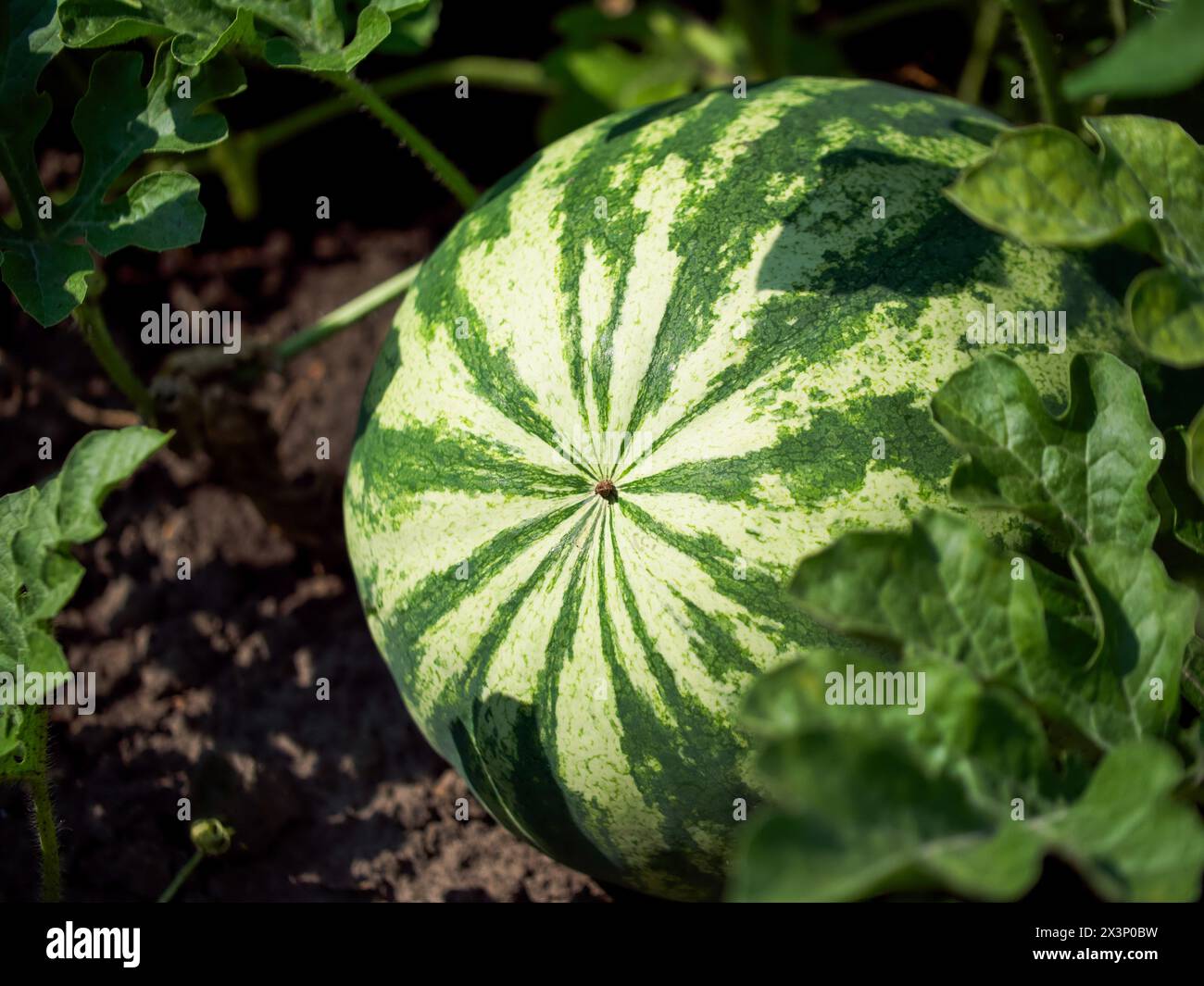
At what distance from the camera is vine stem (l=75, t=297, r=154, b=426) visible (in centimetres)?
227

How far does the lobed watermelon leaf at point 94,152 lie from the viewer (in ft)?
6.45

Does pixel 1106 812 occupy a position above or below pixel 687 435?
below

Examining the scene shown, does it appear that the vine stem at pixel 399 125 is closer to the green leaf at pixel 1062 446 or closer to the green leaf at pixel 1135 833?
the green leaf at pixel 1062 446

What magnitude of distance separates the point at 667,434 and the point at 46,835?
121 centimetres

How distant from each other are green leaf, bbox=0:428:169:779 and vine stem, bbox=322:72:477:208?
78 cm

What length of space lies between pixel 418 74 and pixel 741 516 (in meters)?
1.98

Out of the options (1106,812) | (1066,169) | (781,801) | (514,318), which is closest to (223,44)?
(514,318)

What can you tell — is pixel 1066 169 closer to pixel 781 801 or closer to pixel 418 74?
pixel 781 801

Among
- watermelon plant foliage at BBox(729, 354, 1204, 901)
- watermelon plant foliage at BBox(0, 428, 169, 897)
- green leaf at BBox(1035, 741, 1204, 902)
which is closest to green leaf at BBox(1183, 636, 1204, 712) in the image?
watermelon plant foliage at BBox(729, 354, 1204, 901)

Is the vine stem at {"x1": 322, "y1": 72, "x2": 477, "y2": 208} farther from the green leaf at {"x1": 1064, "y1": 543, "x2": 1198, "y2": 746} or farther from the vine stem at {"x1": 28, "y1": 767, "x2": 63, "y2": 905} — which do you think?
the green leaf at {"x1": 1064, "y1": 543, "x2": 1198, "y2": 746}

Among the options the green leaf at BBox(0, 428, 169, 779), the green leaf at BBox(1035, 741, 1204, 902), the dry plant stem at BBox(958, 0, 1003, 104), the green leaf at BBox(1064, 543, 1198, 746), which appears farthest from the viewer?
the dry plant stem at BBox(958, 0, 1003, 104)

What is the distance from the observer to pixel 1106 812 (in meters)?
1.28

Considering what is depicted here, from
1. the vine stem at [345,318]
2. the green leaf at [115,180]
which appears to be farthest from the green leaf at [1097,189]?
the vine stem at [345,318]

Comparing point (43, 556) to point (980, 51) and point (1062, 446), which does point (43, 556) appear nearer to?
point (1062, 446)
